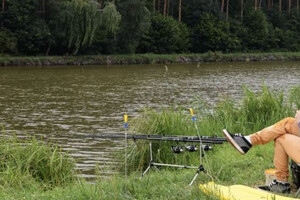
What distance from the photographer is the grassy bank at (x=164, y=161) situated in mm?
5598

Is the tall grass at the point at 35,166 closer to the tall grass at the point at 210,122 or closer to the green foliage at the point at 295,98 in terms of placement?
the tall grass at the point at 210,122

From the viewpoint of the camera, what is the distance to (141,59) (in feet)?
164

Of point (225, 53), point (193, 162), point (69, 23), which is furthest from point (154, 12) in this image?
point (193, 162)

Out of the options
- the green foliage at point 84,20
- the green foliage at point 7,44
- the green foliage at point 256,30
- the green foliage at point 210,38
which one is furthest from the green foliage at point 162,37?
the green foliage at point 7,44

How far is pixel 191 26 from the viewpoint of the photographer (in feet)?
211

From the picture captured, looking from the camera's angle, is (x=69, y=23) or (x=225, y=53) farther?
(x=225, y=53)

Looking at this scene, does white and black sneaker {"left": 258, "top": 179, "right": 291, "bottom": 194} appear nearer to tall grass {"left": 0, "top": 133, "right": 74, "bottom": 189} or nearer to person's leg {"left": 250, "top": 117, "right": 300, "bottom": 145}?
person's leg {"left": 250, "top": 117, "right": 300, "bottom": 145}

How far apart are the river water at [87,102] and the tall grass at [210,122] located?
1.92ft

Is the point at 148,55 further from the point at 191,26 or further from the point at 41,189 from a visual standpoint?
the point at 41,189

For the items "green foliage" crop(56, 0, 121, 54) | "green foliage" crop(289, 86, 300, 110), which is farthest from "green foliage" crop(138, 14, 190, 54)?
"green foliage" crop(289, 86, 300, 110)

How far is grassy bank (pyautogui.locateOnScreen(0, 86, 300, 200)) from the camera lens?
5598mm

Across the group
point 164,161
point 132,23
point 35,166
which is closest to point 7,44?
point 132,23

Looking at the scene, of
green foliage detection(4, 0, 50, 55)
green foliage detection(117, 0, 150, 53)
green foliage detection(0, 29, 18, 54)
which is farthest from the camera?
green foliage detection(117, 0, 150, 53)

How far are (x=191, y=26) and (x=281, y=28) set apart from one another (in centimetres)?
1568
